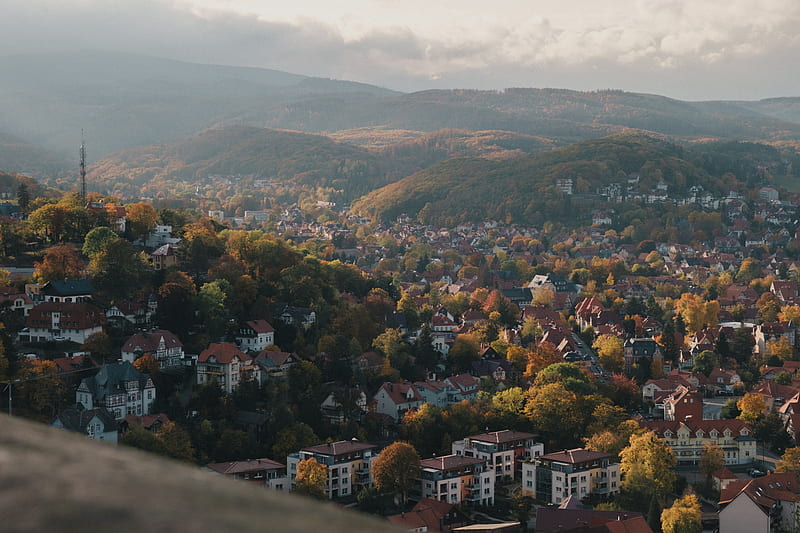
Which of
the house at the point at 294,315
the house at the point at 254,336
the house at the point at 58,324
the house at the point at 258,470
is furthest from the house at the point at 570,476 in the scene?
the house at the point at 58,324

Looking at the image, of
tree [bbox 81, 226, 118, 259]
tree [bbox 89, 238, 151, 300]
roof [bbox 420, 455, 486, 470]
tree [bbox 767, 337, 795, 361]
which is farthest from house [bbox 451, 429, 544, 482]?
tree [bbox 767, 337, 795, 361]

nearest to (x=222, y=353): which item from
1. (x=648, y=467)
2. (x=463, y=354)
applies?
(x=463, y=354)

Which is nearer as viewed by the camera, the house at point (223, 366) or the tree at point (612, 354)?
the house at point (223, 366)

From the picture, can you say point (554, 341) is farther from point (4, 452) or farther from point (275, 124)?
point (275, 124)

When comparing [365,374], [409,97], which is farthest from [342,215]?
[409,97]

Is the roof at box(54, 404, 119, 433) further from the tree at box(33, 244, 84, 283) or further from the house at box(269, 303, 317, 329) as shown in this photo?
the house at box(269, 303, 317, 329)

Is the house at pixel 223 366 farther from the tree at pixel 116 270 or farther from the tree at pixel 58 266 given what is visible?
the tree at pixel 58 266

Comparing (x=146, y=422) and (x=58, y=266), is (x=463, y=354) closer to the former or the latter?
(x=58, y=266)
